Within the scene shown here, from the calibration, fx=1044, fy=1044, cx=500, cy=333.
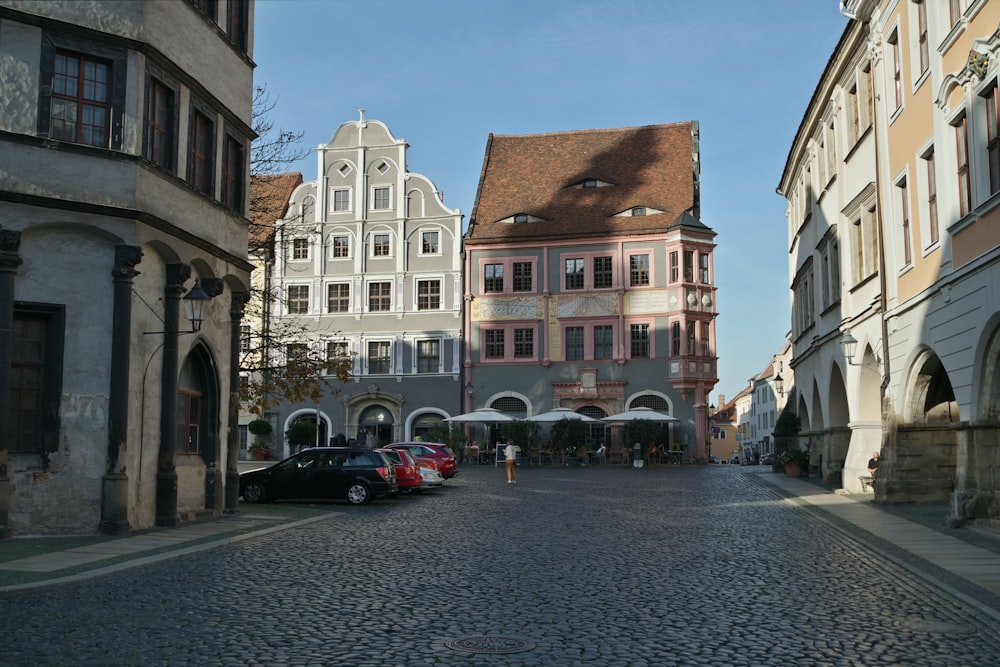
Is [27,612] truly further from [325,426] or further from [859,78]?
[325,426]

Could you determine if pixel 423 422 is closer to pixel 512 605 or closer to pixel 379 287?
pixel 379 287

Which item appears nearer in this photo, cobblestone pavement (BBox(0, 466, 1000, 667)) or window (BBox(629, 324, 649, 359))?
cobblestone pavement (BBox(0, 466, 1000, 667))

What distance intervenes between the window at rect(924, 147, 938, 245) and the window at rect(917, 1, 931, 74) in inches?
70.2

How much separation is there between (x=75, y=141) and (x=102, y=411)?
4.69 m

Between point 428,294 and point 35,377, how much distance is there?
41.5 meters

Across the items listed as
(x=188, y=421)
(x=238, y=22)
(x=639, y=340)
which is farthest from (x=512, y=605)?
(x=639, y=340)

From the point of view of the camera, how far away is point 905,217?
75.7 ft

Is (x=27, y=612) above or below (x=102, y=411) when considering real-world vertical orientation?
below

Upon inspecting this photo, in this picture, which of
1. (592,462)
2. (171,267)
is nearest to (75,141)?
(171,267)

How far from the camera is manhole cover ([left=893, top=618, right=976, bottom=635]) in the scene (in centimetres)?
930

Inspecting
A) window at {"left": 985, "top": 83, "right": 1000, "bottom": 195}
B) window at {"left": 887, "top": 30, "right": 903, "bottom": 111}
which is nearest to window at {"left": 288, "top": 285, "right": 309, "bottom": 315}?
window at {"left": 887, "top": 30, "right": 903, "bottom": 111}

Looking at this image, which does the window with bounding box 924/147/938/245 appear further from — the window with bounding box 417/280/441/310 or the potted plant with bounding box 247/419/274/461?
the potted plant with bounding box 247/419/274/461

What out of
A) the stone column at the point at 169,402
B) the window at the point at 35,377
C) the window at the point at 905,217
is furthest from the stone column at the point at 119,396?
the window at the point at 905,217

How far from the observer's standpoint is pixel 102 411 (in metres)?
17.8
